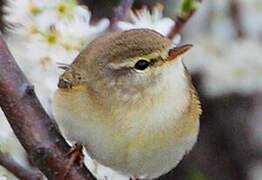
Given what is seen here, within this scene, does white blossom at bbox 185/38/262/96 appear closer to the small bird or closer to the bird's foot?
the small bird

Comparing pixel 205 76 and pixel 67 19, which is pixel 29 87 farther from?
pixel 205 76

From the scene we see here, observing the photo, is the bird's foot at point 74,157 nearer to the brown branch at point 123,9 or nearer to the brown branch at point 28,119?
the brown branch at point 28,119

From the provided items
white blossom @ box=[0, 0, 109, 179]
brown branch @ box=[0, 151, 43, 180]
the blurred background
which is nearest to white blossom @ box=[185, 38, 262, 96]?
the blurred background

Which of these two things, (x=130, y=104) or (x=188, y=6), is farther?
(x=188, y=6)

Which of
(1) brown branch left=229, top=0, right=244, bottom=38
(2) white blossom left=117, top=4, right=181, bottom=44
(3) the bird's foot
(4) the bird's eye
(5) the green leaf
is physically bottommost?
(1) brown branch left=229, top=0, right=244, bottom=38

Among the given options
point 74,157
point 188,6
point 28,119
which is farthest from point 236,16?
point 28,119

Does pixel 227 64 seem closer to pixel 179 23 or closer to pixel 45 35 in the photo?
pixel 179 23
